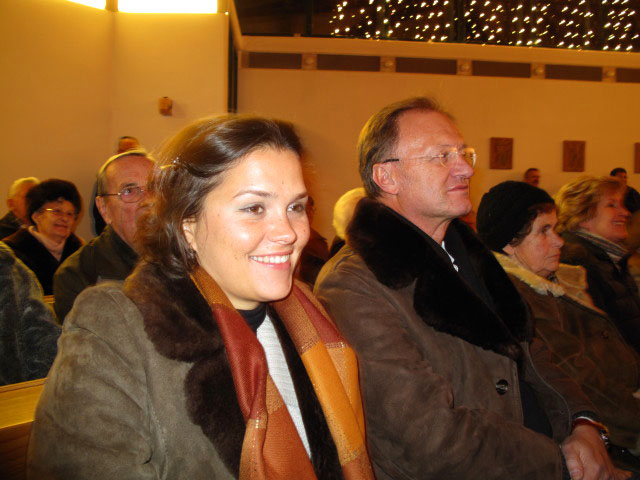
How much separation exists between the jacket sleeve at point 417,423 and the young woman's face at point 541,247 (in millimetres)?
1121

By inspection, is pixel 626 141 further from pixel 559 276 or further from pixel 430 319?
pixel 430 319

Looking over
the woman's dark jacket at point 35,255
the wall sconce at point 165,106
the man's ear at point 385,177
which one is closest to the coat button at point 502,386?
the man's ear at point 385,177

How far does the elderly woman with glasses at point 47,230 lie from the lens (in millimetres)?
3135

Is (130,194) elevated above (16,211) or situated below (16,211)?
above

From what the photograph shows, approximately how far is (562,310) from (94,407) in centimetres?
209

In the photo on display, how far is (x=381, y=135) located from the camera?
1890 millimetres

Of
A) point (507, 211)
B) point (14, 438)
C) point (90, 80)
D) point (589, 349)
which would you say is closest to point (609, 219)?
point (507, 211)

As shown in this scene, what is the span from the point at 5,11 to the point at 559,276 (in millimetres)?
5166

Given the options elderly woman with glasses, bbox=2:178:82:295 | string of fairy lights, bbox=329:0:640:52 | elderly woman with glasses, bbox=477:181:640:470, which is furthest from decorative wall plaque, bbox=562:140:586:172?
elderly woman with glasses, bbox=2:178:82:295

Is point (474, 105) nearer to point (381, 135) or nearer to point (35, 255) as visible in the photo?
point (381, 135)

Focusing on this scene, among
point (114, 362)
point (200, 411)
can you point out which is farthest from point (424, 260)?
point (114, 362)

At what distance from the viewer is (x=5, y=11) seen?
170 inches

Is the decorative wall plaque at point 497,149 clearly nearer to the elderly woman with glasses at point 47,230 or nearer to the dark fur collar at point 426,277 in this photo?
the elderly woman with glasses at point 47,230

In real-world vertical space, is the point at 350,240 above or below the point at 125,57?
below
